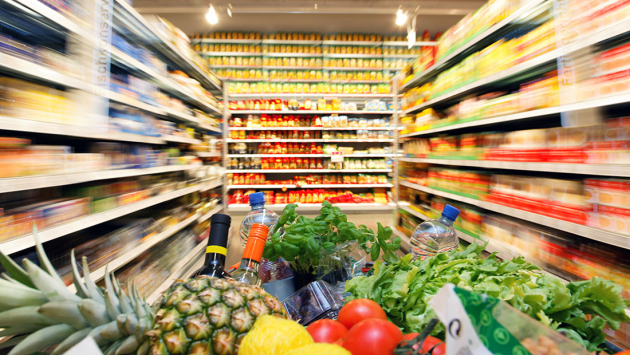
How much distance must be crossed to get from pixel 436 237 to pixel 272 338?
1.01 metres

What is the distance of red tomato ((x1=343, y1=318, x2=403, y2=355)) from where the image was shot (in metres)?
0.38

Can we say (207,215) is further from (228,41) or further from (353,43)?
(353,43)

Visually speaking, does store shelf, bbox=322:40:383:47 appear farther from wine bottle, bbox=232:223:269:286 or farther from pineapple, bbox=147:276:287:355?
pineapple, bbox=147:276:287:355

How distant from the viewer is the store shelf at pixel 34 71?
1.06 metres

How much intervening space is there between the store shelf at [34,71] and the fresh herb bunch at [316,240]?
4.02ft

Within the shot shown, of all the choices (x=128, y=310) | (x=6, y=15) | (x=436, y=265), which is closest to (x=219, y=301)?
(x=128, y=310)

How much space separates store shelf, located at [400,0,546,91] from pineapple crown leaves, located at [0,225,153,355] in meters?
2.18

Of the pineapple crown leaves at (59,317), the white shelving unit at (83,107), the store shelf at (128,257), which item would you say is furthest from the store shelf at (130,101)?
the pineapple crown leaves at (59,317)

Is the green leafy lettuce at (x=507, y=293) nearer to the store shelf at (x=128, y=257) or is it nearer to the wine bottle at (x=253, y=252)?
the wine bottle at (x=253, y=252)

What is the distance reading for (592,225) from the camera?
1261mm

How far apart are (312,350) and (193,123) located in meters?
3.23

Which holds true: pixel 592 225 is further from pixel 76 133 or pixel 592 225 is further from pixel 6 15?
pixel 6 15

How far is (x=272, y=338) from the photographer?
39 cm

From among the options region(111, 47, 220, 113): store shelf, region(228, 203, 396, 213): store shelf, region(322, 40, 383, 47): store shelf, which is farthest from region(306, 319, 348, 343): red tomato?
region(322, 40, 383, 47): store shelf
